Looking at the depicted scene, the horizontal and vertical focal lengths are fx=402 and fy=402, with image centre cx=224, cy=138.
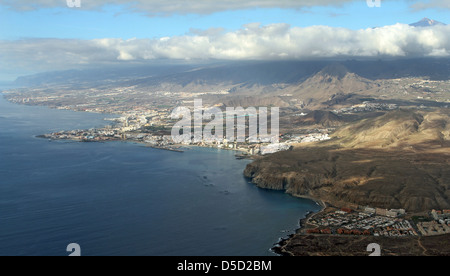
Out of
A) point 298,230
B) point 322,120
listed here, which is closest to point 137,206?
point 298,230

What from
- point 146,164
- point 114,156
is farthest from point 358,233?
point 114,156

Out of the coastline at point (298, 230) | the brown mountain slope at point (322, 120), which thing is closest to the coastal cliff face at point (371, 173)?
the coastline at point (298, 230)

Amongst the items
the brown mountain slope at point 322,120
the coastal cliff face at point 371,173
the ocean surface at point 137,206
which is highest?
the brown mountain slope at point 322,120

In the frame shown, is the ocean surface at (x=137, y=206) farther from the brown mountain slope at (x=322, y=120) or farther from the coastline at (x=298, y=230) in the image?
the brown mountain slope at (x=322, y=120)

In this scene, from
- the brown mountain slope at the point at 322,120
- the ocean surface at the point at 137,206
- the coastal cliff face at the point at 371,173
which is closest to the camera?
the ocean surface at the point at 137,206

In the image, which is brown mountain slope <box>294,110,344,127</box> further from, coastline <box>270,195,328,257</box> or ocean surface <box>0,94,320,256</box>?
coastline <box>270,195,328,257</box>

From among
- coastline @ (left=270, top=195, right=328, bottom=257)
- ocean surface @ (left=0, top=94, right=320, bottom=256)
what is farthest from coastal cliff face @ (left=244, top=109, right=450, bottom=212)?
ocean surface @ (left=0, top=94, right=320, bottom=256)

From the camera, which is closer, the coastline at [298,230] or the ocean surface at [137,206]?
the coastline at [298,230]

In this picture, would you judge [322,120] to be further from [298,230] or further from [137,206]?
[298,230]
